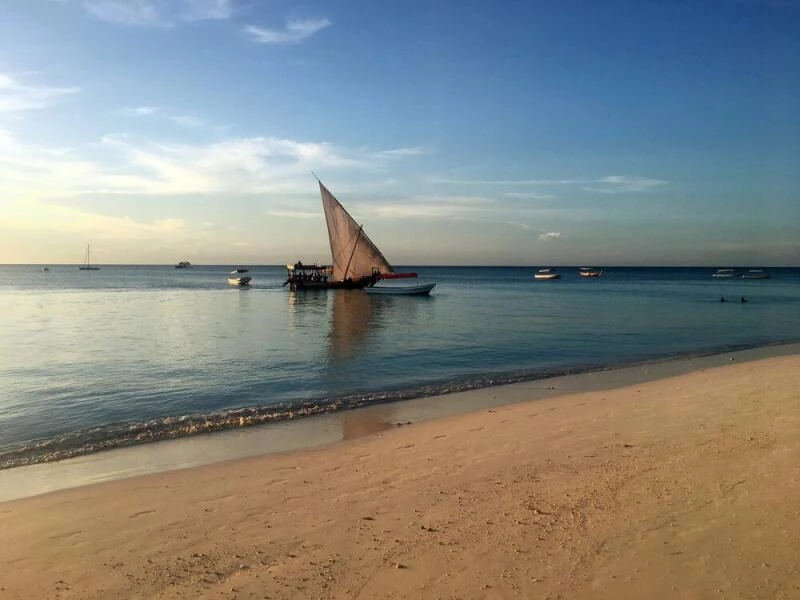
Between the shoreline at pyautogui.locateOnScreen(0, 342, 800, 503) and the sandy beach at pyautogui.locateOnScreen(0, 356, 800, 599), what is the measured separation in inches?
28.7

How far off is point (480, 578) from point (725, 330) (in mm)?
28537

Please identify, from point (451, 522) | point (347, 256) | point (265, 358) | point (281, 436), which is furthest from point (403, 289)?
point (451, 522)

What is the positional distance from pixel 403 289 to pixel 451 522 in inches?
2218

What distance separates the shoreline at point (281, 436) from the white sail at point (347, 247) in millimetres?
48326

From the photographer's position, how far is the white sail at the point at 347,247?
6094 cm

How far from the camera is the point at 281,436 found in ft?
31.0

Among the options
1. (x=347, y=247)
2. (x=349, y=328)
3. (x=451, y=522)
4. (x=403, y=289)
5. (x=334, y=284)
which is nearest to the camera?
(x=451, y=522)

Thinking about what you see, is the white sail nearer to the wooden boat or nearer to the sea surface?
the wooden boat

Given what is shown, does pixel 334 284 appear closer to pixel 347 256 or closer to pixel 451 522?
pixel 347 256

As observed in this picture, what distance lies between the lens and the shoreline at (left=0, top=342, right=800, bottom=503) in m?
7.58

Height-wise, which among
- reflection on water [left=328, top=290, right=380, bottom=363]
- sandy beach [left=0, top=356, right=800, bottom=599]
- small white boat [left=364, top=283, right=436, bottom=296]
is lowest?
reflection on water [left=328, top=290, right=380, bottom=363]

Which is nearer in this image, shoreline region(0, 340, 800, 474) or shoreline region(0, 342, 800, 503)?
shoreline region(0, 342, 800, 503)

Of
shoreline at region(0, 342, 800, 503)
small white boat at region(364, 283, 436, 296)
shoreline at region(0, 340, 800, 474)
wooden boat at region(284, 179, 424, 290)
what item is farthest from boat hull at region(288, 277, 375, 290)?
shoreline at region(0, 342, 800, 503)

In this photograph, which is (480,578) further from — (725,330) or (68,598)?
(725,330)
